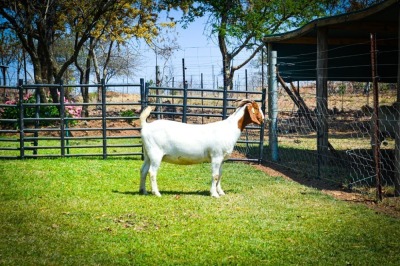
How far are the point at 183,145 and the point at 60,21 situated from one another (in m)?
18.1

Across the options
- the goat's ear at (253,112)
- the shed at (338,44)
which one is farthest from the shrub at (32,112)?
the goat's ear at (253,112)

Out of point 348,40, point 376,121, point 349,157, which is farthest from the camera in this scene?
point 348,40

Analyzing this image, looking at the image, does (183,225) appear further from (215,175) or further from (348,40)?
(348,40)

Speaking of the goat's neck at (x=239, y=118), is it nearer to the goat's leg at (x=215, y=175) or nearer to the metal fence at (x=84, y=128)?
the goat's leg at (x=215, y=175)

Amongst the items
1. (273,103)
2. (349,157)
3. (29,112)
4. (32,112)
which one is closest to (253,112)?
(273,103)

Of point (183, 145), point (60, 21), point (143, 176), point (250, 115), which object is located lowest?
point (143, 176)

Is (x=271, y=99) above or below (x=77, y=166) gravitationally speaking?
above

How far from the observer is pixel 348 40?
16625 mm

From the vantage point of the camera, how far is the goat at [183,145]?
931cm

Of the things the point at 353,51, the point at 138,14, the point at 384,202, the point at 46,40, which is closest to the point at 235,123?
the point at 384,202

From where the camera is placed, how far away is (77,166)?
1284cm

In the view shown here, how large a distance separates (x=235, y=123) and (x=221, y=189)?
4.11 ft

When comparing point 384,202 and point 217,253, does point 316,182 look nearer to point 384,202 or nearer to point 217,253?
point 384,202

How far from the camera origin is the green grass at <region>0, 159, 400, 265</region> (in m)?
5.91
